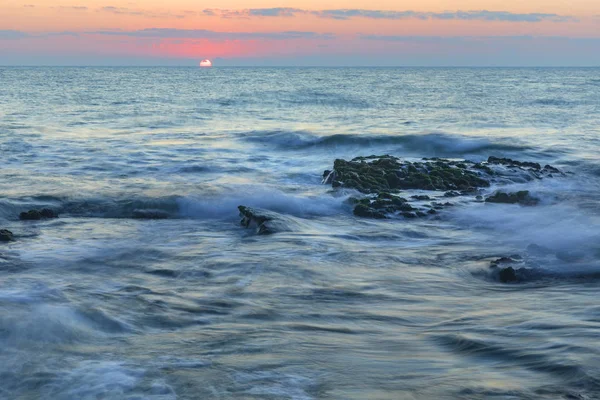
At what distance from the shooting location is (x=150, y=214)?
46.2 ft

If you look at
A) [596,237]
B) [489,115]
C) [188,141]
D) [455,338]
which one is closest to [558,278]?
[596,237]

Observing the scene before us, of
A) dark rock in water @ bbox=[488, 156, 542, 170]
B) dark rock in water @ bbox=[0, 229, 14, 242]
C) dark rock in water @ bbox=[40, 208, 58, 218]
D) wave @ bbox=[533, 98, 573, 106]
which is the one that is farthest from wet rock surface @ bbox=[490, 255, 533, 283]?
wave @ bbox=[533, 98, 573, 106]

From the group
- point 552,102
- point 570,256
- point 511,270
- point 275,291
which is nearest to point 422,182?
point 570,256

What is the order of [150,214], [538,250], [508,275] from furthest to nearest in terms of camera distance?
1. [150,214]
2. [538,250]
3. [508,275]

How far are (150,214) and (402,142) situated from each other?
1621 centimetres

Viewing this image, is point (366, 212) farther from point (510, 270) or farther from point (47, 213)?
point (47, 213)

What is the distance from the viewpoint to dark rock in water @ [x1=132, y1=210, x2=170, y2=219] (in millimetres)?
13930

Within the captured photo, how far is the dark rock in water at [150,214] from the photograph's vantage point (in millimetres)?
13930

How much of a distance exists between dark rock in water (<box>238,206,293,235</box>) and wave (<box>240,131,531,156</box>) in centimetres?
1419

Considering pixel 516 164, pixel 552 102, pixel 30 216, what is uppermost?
pixel 552 102

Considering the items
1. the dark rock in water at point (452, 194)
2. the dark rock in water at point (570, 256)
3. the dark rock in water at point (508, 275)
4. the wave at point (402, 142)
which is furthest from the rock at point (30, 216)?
the wave at point (402, 142)

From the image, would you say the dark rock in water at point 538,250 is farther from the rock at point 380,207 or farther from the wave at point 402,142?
the wave at point 402,142

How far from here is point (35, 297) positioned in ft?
26.6

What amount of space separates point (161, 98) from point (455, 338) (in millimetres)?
50800
